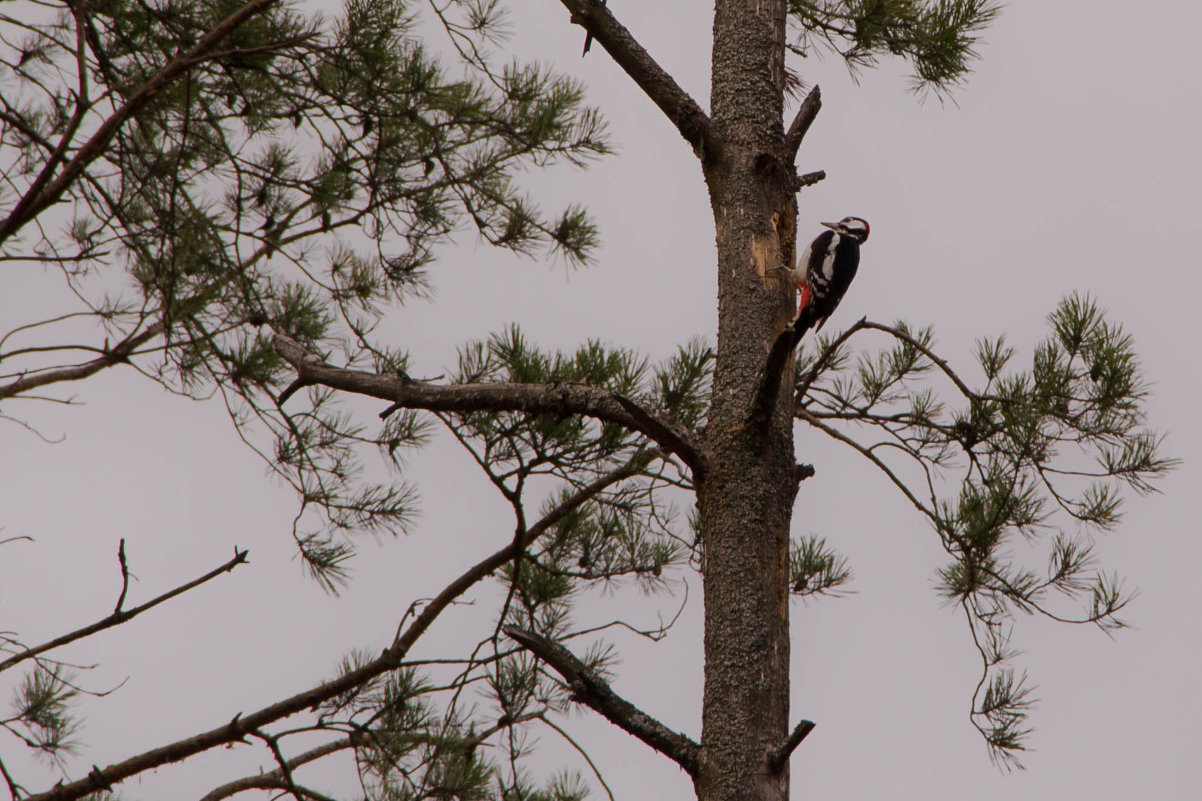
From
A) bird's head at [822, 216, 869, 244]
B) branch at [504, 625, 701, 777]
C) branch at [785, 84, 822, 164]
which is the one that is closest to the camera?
branch at [504, 625, 701, 777]

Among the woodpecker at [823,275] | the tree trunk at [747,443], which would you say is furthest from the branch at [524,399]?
the woodpecker at [823,275]

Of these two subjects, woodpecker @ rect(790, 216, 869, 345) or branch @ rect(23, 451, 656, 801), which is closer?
branch @ rect(23, 451, 656, 801)

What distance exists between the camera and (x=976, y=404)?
2.39m

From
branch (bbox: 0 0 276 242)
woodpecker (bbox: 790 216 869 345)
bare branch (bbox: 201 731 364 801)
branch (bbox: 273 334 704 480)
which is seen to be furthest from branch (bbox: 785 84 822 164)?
bare branch (bbox: 201 731 364 801)

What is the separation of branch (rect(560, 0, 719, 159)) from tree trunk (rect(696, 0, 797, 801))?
0.11 feet

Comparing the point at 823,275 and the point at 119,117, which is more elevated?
the point at 823,275

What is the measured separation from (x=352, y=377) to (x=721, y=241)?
2.34ft

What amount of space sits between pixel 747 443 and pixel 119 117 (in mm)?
1076

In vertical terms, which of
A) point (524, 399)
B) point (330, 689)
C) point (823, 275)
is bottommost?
point (330, 689)

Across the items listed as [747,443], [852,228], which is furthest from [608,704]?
[852,228]

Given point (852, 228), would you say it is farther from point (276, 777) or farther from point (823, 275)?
point (276, 777)

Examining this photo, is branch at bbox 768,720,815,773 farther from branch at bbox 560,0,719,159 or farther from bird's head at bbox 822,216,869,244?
bird's head at bbox 822,216,869,244

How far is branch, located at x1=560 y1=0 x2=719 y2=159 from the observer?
7.25ft

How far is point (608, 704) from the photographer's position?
1.86 m
